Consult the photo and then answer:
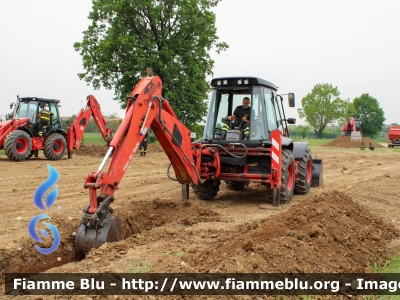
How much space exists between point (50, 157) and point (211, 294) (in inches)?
560

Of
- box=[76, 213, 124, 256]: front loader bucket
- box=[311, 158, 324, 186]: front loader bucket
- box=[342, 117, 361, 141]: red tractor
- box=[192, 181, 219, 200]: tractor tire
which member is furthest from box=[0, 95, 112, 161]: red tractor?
box=[342, 117, 361, 141]: red tractor

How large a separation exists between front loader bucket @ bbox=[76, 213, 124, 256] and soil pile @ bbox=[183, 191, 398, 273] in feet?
3.27

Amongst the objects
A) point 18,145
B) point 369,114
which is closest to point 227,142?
point 18,145

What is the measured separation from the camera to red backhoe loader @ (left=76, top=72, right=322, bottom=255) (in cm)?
645

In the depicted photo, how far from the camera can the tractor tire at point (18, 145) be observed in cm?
1563

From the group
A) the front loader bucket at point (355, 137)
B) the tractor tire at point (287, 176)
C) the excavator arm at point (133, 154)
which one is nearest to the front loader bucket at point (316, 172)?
the tractor tire at point (287, 176)

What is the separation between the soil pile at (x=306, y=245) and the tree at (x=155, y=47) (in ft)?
74.1

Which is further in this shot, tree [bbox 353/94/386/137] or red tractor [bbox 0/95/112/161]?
tree [bbox 353/94/386/137]

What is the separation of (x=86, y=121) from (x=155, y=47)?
14.8 m

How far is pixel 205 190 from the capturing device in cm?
929

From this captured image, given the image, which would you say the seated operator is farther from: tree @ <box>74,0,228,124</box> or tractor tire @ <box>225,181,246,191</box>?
tree @ <box>74,0,228,124</box>

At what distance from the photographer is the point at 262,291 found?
4.19m

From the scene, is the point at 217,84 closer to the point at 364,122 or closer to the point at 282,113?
the point at 282,113

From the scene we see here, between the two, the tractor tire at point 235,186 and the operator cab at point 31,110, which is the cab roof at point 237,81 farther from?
the operator cab at point 31,110
